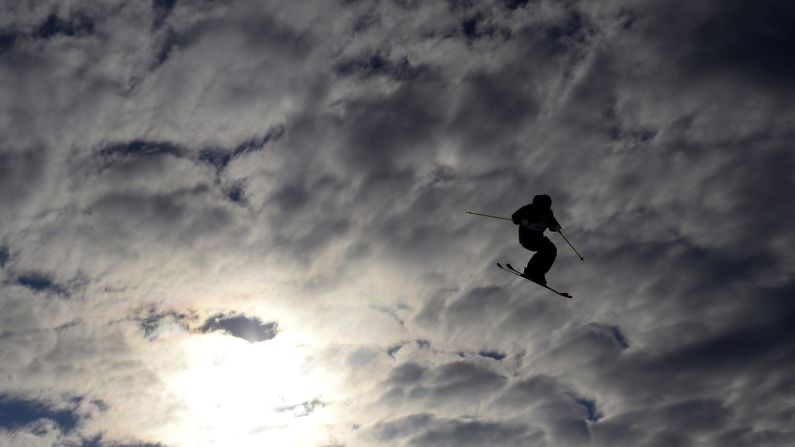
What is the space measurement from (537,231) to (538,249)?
2.96 ft

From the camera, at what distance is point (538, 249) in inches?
733

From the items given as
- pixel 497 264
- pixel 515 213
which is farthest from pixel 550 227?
pixel 497 264

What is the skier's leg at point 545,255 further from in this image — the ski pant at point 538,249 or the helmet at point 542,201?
the helmet at point 542,201

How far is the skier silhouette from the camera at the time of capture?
17.7m

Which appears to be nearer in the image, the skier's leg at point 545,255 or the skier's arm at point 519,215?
the skier's arm at point 519,215

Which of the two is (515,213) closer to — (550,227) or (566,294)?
(550,227)

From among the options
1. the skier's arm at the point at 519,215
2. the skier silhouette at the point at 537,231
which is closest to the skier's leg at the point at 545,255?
the skier silhouette at the point at 537,231

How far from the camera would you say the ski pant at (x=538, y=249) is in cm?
1825

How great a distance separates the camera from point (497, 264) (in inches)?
821

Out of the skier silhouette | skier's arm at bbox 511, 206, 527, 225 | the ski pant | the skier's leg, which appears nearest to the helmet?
the skier silhouette

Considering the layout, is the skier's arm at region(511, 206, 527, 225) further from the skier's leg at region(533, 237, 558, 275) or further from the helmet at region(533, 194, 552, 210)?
the skier's leg at region(533, 237, 558, 275)

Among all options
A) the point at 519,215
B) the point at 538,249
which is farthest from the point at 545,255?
the point at 519,215

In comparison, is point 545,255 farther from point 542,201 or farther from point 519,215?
point 542,201

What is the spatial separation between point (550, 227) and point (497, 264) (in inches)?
136
